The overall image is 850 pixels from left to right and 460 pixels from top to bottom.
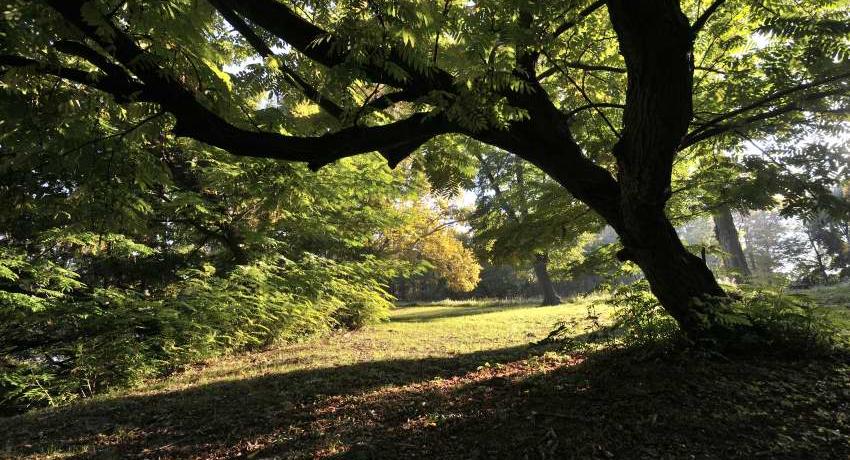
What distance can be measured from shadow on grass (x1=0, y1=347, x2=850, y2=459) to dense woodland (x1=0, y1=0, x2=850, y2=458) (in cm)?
69

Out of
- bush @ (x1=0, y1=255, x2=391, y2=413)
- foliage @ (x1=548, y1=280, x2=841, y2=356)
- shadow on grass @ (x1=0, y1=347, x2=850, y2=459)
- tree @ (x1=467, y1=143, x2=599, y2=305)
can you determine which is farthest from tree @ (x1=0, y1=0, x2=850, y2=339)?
bush @ (x1=0, y1=255, x2=391, y2=413)

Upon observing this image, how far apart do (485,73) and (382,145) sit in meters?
1.30

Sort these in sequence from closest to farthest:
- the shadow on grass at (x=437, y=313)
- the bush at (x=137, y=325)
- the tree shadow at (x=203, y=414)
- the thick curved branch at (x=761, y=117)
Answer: the tree shadow at (x=203, y=414) < the thick curved branch at (x=761, y=117) < the bush at (x=137, y=325) < the shadow on grass at (x=437, y=313)

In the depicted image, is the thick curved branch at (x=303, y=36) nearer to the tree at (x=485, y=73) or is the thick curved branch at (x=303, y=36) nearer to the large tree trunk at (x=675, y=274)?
the tree at (x=485, y=73)

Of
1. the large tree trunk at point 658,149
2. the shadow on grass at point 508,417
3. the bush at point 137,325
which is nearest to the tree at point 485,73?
the large tree trunk at point 658,149

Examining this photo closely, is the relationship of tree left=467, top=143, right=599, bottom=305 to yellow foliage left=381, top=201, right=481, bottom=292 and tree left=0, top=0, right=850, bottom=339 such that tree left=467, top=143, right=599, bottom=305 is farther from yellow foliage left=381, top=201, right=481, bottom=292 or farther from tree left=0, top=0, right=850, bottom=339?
yellow foliage left=381, top=201, right=481, bottom=292

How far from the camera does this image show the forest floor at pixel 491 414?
3.04 metres

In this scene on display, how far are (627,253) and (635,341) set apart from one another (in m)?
1.09

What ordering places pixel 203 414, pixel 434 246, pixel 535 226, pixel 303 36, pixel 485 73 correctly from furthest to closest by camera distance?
1. pixel 434 246
2. pixel 535 226
3. pixel 203 414
4. pixel 303 36
5. pixel 485 73

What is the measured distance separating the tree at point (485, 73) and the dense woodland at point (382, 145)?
2cm

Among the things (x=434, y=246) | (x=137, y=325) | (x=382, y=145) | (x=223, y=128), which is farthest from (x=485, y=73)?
(x=434, y=246)

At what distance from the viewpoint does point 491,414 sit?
3.71 meters

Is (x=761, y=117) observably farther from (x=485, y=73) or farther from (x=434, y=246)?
(x=434, y=246)

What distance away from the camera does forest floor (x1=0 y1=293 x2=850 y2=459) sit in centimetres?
304
